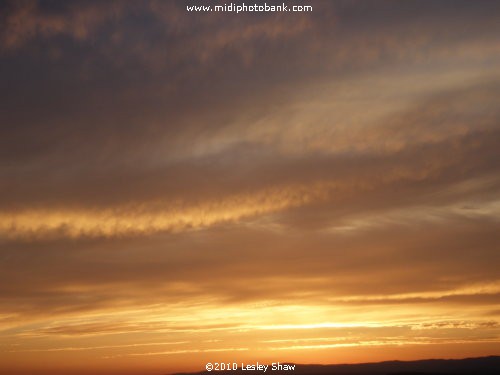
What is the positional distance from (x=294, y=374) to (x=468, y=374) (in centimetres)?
4410

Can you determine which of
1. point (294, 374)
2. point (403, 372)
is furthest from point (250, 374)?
point (403, 372)

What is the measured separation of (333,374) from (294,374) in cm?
2218

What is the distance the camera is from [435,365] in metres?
150

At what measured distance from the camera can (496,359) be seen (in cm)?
15675

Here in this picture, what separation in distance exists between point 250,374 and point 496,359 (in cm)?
10674

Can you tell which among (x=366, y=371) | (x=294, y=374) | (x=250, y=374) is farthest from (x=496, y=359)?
(x=250, y=374)

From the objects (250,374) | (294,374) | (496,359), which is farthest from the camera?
(496,359)

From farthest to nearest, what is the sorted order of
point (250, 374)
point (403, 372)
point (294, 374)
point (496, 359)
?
point (496, 359)
point (403, 372)
point (294, 374)
point (250, 374)

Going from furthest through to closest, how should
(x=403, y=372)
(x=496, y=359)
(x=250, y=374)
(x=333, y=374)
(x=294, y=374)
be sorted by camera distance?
(x=496, y=359) < (x=333, y=374) < (x=403, y=372) < (x=294, y=374) < (x=250, y=374)

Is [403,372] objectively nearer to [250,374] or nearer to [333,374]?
[333,374]

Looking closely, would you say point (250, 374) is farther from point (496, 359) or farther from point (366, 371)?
point (496, 359)

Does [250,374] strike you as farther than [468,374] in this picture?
No

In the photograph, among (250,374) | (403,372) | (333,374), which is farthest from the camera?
(333,374)

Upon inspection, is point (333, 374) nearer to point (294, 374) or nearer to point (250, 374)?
point (294, 374)
